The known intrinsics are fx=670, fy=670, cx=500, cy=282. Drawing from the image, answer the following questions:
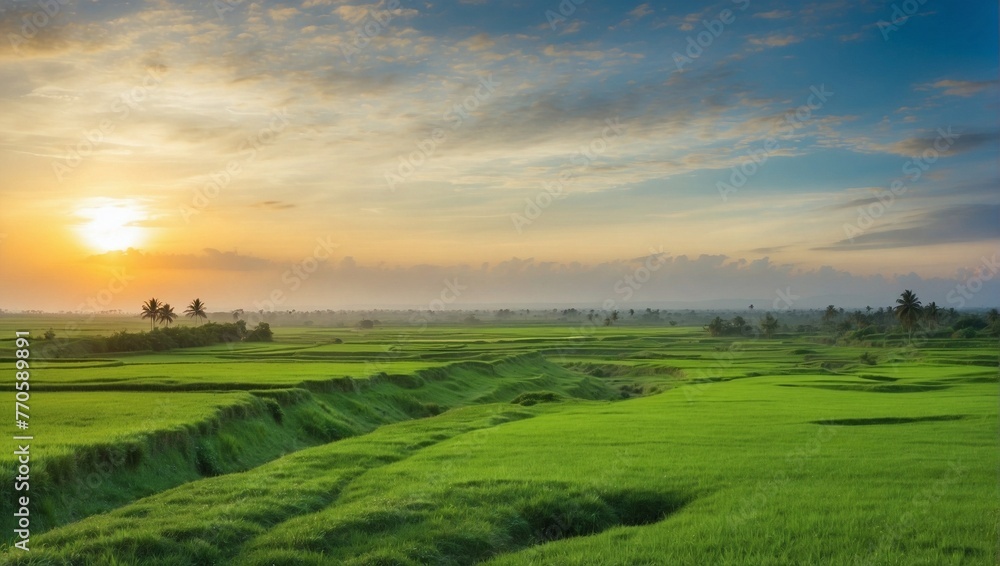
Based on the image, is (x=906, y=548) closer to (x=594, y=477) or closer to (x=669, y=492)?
(x=669, y=492)

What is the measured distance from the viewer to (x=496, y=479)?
A: 54.6 ft

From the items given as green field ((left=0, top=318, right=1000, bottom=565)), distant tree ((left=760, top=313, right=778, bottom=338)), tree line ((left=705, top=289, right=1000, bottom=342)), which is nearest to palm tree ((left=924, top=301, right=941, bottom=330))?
tree line ((left=705, top=289, right=1000, bottom=342))

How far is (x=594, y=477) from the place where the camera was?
55.3ft

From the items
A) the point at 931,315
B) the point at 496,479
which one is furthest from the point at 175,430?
the point at 931,315

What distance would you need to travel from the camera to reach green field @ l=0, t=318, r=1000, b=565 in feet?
38.4

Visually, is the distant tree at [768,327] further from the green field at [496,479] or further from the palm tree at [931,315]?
the green field at [496,479]

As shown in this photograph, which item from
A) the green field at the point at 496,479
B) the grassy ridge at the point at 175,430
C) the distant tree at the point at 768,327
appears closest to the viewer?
the green field at the point at 496,479

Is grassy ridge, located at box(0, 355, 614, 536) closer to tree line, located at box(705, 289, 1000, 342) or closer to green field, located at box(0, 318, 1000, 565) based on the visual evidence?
green field, located at box(0, 318, 1000, 565)

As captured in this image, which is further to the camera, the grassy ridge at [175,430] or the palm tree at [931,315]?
the palm tree at [931,315]

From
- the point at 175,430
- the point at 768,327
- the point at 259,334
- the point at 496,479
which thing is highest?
the point at 259,334

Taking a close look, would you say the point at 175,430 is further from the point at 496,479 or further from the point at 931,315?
the point at 931,315

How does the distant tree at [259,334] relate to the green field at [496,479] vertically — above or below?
→ above

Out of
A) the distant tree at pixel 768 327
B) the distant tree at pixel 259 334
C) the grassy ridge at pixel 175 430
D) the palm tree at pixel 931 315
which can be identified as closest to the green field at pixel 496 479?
the grassy ridge at pixel 175 430

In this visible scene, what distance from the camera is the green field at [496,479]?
461 inches
